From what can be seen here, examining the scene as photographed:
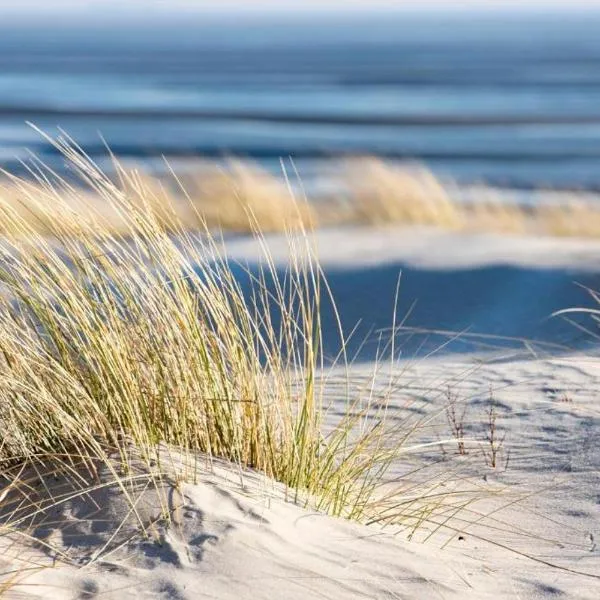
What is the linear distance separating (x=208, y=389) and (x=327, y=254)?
5.79 metres

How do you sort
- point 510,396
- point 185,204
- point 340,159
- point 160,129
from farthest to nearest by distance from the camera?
point 160,129, point 340,159, point 185,204, point 510,396

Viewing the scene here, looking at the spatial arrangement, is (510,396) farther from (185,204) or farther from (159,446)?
(185,204)

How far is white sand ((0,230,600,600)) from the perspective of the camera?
2.33 m

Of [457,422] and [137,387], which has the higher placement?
[137,387]

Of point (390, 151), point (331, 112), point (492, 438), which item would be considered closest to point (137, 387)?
point (492, 438)

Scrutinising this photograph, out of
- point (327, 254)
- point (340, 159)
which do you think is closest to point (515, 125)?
point (340, 159)

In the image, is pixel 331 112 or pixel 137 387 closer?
pixel 137 387

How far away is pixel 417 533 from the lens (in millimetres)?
2812

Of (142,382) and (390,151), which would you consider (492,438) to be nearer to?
(142,382)

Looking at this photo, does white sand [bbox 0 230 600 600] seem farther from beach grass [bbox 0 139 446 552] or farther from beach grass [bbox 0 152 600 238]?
beach grass [bbox 0 152 600 238]

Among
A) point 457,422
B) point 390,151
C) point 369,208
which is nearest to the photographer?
point 457,422

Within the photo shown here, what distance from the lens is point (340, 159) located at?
15625mm

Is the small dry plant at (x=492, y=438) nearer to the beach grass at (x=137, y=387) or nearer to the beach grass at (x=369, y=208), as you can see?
the beach grass at (x=137, y=387)

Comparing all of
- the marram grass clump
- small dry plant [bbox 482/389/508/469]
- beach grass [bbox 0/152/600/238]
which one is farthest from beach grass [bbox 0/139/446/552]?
beach grass [bbox 0/152/600/238]
